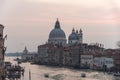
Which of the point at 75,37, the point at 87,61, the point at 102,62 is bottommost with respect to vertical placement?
the point at 102,62

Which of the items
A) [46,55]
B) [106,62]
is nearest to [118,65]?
[106,62]

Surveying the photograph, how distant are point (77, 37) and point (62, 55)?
1392 centimetres

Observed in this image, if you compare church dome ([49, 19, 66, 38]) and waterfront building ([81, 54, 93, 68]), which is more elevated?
church dome ([49, 19, 66, 38])

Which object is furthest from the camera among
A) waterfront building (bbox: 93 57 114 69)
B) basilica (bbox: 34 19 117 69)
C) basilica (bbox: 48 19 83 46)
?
basilica (bbox: 48 19 83 46)

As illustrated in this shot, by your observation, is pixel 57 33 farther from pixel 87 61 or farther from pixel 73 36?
pixel 87 61

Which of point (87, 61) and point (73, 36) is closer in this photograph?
point (87, 61)

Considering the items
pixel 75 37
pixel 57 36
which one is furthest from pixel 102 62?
pixel 57 36

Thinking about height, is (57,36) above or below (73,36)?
above

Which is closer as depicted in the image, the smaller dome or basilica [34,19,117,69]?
basilica [34,19,117,69]

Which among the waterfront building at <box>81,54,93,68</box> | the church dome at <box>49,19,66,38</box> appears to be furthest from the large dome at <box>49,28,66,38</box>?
the waterfront building at <box>81,54,93,68</box>

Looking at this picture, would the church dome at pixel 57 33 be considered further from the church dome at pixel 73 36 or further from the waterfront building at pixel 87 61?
the waterfront building at pixel 87 61

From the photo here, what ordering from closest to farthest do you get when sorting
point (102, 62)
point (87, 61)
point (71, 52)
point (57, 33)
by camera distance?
point (102, 62) → point (87, 61) → point (71, 52) → point (57, 33)

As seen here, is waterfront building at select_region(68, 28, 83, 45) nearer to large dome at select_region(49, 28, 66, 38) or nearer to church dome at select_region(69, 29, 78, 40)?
church dome at select_region(69, 29, 78, 40)

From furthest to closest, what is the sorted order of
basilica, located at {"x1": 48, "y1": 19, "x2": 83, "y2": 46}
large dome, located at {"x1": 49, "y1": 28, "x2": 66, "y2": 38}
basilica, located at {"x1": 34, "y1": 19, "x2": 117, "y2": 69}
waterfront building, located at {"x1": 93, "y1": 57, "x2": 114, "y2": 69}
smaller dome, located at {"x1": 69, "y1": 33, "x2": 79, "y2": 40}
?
large dome, located at {"x1": 49, "y1": 28, "x2": 66, "y2": 38}
basilica, located at {"x1": 48, "y1": 19, "x2": 83, "y2": 46}
smaller dome, located at {"x1": 69, "y1": 33, "x2": 79, "y2": 40}
basilica, located at {"x1": 34, "y1": 19, "x2": 117, "y2": 69}
waterfront building, located at {"x1": 93, "y1": 57, "x2": 114, "y2": 69}
